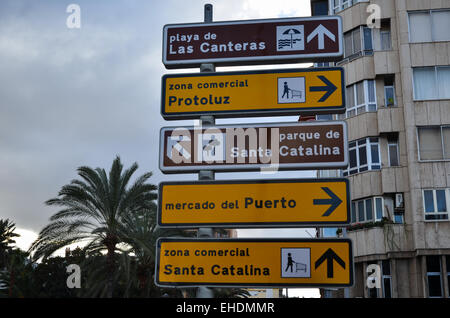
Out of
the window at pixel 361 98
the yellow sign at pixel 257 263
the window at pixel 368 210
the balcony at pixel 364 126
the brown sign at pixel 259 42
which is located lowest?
the yellow sign at pixel 257 263

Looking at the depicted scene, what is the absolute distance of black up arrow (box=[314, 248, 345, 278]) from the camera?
648 cm

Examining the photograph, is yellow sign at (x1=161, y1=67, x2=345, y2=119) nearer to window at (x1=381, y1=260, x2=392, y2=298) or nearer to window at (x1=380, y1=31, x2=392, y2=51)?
window at (x1=381, y1=260, x2=392, y2=298)

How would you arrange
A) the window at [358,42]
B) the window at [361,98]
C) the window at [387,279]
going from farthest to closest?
the window at [358,42]
the window at [361,98]
the window at [387,279]

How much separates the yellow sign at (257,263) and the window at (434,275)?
23.8m

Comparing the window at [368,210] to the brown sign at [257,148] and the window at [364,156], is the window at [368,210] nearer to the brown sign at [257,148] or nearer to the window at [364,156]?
the window at [364,156]

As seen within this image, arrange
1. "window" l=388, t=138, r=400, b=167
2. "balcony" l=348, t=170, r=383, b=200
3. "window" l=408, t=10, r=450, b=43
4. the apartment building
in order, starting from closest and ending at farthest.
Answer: the apartment building, "balcony" l=348, t=170, r=383, b=200, "window" l=388, t=138, r=400, b=167, "window" l=408, t=10, r=450, b=43

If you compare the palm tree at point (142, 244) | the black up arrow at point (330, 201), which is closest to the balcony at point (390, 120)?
the palm tree at point (142, 244)

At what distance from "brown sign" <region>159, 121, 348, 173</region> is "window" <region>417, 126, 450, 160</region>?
24.6 metres

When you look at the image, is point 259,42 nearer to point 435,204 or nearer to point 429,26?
point 435,204

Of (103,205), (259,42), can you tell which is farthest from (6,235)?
(259,42)

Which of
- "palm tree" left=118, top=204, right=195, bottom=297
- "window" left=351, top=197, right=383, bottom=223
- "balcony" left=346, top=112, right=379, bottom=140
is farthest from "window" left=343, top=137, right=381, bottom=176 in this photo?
"palm tree" left=118, top=204, right=195, bottom=297

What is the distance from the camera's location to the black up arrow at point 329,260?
648 cm

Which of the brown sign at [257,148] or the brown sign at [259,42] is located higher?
the brown sign at [259,42]

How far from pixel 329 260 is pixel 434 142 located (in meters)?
25.6
